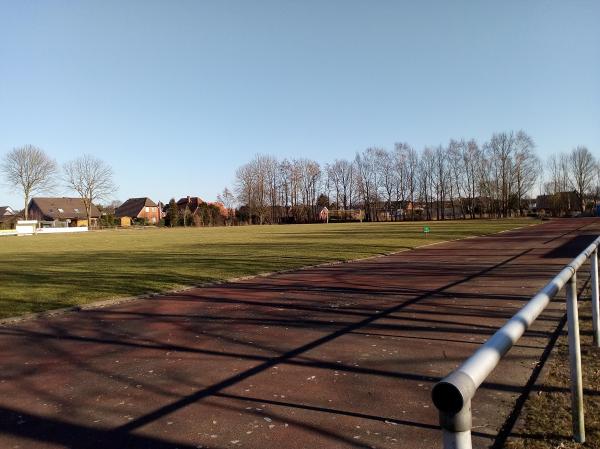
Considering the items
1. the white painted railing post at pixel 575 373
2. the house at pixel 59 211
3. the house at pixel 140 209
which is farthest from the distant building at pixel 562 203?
the white painted railing post at pixel 575 373

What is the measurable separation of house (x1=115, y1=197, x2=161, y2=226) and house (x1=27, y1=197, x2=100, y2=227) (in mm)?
15746

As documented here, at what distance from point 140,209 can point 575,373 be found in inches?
4986

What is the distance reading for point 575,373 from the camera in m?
3.47

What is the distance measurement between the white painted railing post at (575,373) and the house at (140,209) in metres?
122

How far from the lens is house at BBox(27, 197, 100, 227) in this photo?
100500mm

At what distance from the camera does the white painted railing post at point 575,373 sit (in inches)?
132

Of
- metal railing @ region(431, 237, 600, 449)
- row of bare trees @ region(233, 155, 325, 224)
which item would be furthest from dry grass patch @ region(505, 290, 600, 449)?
row of bare trees @ region(233, 155, 325, 224)

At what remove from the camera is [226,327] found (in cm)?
775

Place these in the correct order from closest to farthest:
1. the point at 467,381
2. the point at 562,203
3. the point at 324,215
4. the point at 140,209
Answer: the point at 467,381, the point at 562,203, the point at 324,215, the point at 140,209

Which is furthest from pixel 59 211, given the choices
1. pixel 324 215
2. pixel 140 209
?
pixel 324 215

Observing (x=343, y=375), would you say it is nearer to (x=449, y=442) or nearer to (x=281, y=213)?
(x=449, y=442)

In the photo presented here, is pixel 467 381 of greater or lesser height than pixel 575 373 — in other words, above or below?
above

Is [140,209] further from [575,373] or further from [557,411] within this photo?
[575,373]

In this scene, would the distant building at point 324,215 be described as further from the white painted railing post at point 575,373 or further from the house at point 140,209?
the white painted railing post at point 575,373
